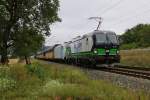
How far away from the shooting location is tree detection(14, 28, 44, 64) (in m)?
42.8

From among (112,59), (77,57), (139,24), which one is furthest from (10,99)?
(139,24)

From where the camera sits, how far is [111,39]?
30.2 metres

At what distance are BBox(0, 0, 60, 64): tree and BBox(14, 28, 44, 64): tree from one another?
0.49 m

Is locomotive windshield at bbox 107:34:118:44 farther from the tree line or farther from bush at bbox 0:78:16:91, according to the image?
the tree line

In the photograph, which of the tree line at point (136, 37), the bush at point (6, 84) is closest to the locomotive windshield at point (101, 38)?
the bush at point (6, 84)

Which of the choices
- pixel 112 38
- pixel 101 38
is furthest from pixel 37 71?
pixel 112 38

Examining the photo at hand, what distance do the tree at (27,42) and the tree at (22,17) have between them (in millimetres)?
489

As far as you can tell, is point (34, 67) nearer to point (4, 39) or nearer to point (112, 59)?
point (112, 59)

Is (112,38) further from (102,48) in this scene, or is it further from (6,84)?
(6,84)

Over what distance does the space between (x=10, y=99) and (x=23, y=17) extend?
31.7 m

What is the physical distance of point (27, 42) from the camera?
43.7 m

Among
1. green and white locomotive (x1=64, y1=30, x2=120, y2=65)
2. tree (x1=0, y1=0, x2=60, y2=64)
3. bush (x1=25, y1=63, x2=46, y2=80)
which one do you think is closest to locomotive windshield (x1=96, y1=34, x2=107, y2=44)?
green and white locomotive (x1=64, y1=30, x2=120, y2=65)

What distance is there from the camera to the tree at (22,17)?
135 ft

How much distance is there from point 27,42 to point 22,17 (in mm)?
3170
